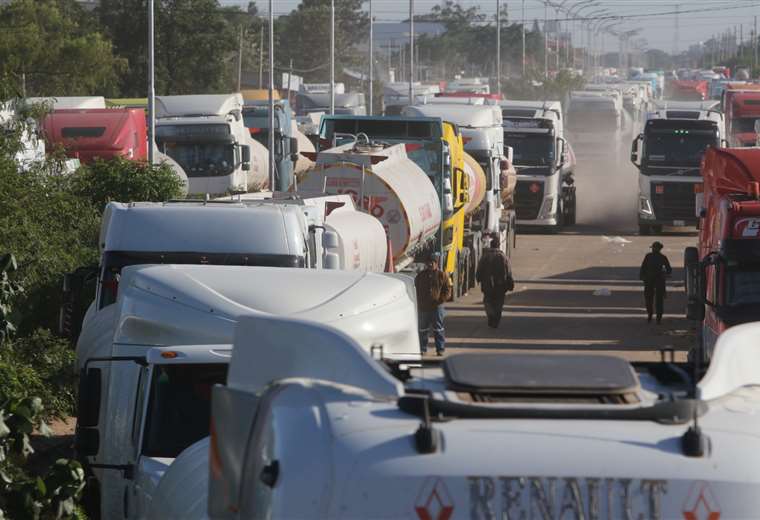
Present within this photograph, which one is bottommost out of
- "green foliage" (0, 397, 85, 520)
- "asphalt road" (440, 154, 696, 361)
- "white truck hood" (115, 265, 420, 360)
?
"asphalt road" (440, 154, 696, 361)

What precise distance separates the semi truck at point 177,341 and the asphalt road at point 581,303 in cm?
1095

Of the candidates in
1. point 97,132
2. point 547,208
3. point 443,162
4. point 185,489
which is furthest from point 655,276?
point 185,489

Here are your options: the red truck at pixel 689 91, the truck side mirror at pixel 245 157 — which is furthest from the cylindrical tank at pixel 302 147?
the red truck at pixel 689 91

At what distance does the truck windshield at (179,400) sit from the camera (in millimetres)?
8555

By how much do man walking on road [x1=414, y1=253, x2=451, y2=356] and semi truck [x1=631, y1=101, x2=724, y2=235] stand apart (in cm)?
1937

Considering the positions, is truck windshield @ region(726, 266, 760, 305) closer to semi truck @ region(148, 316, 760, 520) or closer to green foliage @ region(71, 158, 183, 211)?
green foliage @ region(71, 158, 183, 211)

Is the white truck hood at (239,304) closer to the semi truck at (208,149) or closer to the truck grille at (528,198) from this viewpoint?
the semi truck at (208,149)

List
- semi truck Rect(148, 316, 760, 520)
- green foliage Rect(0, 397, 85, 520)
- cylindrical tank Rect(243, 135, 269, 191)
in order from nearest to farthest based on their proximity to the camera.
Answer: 1. semi truck Rect(148, 316, 760, 520)
2. green foliage Rect(0, 397, 85, 520)
3. cylindrical tank Rect(243, 135, 269, 191)

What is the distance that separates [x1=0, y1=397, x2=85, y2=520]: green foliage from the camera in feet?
29.0

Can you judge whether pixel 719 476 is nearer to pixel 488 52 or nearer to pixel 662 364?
pixel 662 364

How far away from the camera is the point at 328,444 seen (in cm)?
361

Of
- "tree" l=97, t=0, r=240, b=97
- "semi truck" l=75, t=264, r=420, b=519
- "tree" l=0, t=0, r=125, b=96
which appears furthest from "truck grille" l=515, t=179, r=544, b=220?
"tree" l=97, t=0, r=240, b=97

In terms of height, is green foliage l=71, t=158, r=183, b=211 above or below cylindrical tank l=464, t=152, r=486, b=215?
above

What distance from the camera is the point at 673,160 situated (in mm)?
38688
